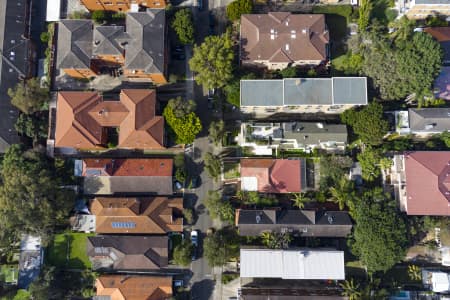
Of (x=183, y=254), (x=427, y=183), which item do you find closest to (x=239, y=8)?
(x=427, y=183)

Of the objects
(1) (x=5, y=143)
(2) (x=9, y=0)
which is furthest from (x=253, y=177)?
(2) (x=9, y=0)

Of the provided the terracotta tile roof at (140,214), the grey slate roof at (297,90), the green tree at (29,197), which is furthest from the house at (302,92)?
the green tree at (29,197)

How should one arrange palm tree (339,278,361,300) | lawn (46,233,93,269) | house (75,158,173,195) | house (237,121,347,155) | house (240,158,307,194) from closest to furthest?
palm tree (339,278,361,300) < house (237,121,347,155) < house (240,158,307,194) < house (75,158,173,195) < lawn (46,233,93,269)

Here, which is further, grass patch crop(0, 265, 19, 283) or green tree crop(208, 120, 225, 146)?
grass patch crop(0, 265, 19, 283)

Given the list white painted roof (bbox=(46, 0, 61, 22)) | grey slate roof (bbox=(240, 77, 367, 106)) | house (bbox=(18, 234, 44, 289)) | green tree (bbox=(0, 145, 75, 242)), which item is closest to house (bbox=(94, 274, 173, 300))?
house (bbox=(18, 234, 44, 289))

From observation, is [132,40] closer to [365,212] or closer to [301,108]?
[301,108]

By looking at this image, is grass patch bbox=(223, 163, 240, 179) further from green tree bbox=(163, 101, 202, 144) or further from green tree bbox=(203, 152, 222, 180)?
green tree bbox=(163, 101, 202, 144)

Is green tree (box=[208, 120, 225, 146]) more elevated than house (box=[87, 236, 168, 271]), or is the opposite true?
green tree (box=[208, 120, 225, 146])
